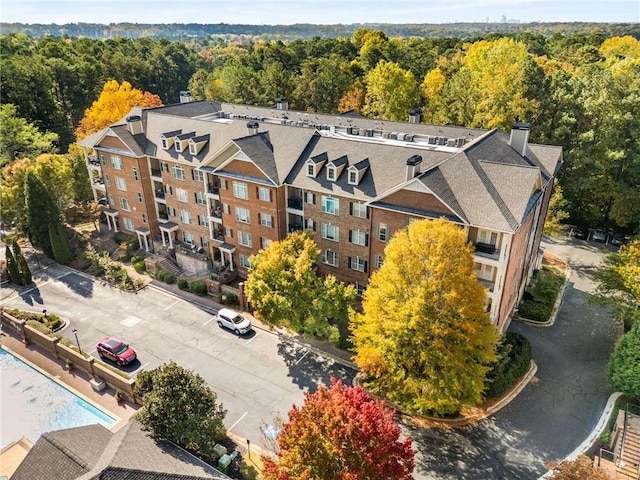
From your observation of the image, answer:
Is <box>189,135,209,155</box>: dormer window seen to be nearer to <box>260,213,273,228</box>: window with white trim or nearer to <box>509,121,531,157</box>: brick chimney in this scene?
<box>260,213,273,228</box>: window with white trim

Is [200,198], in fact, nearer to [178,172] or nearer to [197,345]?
[178,172]

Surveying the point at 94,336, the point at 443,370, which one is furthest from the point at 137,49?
the point at 443,370

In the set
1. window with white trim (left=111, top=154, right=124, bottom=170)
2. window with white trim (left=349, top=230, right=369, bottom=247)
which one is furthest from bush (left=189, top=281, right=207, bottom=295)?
window with white trim (left=111, top=154, right=124, bottom=170)

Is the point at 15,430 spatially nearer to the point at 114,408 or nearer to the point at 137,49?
the point at 114,408

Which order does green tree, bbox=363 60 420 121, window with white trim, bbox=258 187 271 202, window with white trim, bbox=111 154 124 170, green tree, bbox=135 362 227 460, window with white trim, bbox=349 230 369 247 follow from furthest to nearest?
green tree, bbox=363 60 420 121 → window with white trim, bbox=111 154 124 170 → window with white trim, bbox=258 187 271 202 → window with white trim, bbox=349 230 369 247 → green tree, bbox=135 362 227 460

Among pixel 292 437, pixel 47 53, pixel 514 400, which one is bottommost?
pixel 514 400

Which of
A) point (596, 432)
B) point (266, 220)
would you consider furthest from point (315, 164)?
point (596, 432)
